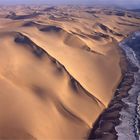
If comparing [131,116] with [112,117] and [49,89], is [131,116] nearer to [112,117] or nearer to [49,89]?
[112,117]

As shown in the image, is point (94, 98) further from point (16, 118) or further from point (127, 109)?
point (16, 118)

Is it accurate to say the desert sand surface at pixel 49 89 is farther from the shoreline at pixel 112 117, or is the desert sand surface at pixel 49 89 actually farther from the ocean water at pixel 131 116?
the ocean water at pixel 131 116

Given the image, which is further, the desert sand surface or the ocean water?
the ocean water

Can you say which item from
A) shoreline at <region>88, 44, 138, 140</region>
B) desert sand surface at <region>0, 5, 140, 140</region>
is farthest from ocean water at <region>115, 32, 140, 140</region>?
desert sand surface at <region>0, 5, 140, 140</region>

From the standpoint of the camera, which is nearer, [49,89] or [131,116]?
[49,89]

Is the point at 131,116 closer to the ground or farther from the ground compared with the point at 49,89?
closer to the ground

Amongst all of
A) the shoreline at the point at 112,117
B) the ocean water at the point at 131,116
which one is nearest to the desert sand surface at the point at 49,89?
the shoreline at the point at 112,117

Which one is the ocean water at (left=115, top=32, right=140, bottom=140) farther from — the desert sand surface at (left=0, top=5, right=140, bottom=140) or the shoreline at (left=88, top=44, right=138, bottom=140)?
the desert sand surface at (left=0, top=5, right=140, bottom=140)

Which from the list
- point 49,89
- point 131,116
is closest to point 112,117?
point 131,116

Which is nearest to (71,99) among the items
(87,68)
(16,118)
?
(16,118)
